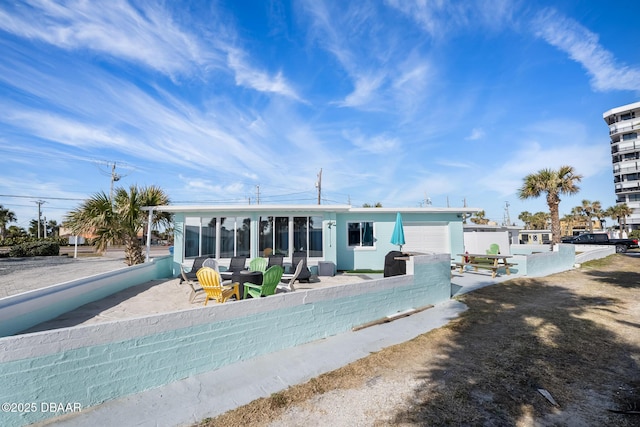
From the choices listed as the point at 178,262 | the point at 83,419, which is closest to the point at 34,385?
the point at 83,419

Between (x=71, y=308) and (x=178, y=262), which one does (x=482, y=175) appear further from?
(x=71, y=308)

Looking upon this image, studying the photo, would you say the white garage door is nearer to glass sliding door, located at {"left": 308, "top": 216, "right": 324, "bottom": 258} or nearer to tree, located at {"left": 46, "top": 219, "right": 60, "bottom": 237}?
glass sliding door, located at {"left": 308, "top": 216, "right": 324, "bottom": 258}

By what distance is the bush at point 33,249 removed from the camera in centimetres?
2372

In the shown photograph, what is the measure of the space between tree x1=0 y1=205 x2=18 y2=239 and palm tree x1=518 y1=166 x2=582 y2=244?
2545 inches

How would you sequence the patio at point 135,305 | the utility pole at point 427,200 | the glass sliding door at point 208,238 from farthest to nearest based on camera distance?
1. the utility pole at point 427,200
2. the glass sliding door at point 208,238
3. the patio at point 135,305

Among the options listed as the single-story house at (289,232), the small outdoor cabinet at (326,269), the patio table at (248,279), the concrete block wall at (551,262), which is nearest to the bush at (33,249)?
the single-story house at (289,232)

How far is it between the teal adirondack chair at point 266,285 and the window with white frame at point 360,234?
6856 mm

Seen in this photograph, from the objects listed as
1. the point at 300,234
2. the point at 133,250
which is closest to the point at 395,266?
the point at 300,234

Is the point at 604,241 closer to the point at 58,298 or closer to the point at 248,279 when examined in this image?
the point at 248,279

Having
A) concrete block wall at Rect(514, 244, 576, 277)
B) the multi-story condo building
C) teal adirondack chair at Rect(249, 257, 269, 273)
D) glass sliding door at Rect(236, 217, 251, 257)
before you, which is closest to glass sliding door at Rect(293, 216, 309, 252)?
glass sliding door at Rect(236, 217, 251, 257)

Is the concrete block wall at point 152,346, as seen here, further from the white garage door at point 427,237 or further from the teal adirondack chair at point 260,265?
the white garage door at point 427,237

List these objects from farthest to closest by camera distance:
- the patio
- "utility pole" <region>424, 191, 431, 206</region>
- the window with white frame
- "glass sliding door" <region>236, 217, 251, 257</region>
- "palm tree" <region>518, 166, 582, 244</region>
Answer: "utility pole" <region>424, 191, 431, 206</region>
"palm tree" <region>518, 166, 582, 244</region>
the window with white frame
"glass sliding door" <region>236, 217, 251, 257</region>
the patio

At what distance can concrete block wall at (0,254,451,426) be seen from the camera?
287cm

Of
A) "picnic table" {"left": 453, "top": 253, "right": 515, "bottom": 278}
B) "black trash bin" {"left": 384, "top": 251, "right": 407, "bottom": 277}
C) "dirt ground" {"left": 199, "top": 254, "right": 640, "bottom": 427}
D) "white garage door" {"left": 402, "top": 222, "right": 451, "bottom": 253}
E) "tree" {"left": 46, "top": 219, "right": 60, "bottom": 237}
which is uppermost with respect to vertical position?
"tree" {"left": 46, "top": 219, "right": 60, "bottom": 237}
